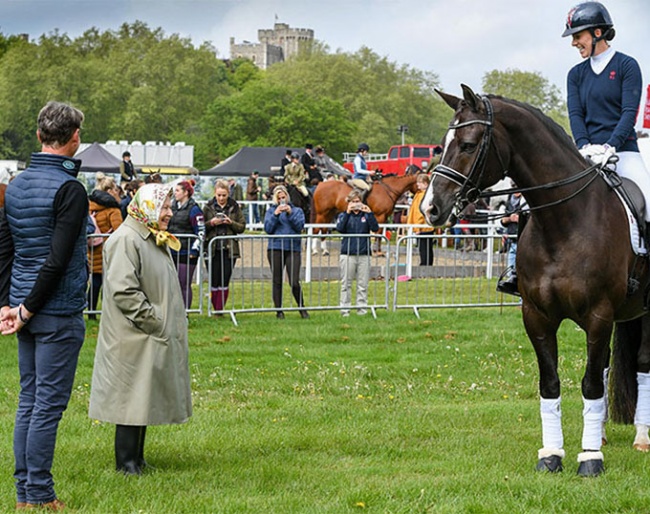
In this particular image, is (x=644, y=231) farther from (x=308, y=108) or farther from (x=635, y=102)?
(x=308, y=108)

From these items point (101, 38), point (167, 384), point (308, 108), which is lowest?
point (167, 384)

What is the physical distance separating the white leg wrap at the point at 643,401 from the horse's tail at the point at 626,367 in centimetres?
16

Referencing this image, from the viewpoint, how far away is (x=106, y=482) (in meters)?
6.86

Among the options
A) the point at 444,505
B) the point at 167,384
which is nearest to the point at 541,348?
the point at 444,505

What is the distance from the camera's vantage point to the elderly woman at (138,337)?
6.88 m

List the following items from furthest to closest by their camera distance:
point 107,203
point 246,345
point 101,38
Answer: point 101,38, point 107,203, point 246,345

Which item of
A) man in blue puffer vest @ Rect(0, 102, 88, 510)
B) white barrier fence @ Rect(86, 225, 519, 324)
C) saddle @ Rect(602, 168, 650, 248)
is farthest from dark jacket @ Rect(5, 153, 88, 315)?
white barrier fence @ Rect(86, 225, 519, 324)

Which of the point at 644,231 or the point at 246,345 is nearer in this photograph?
the point at 644,231

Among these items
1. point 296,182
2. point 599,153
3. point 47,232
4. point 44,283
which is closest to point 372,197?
point 296,182

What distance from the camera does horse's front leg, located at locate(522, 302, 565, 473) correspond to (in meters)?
7.35

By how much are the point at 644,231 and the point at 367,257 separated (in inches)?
350

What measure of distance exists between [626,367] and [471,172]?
99.5 inches

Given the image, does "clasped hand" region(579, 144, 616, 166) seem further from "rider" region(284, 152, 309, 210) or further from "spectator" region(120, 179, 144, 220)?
"rider" region(284, 152, 309, 210)

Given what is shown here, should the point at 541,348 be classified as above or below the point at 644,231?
below
